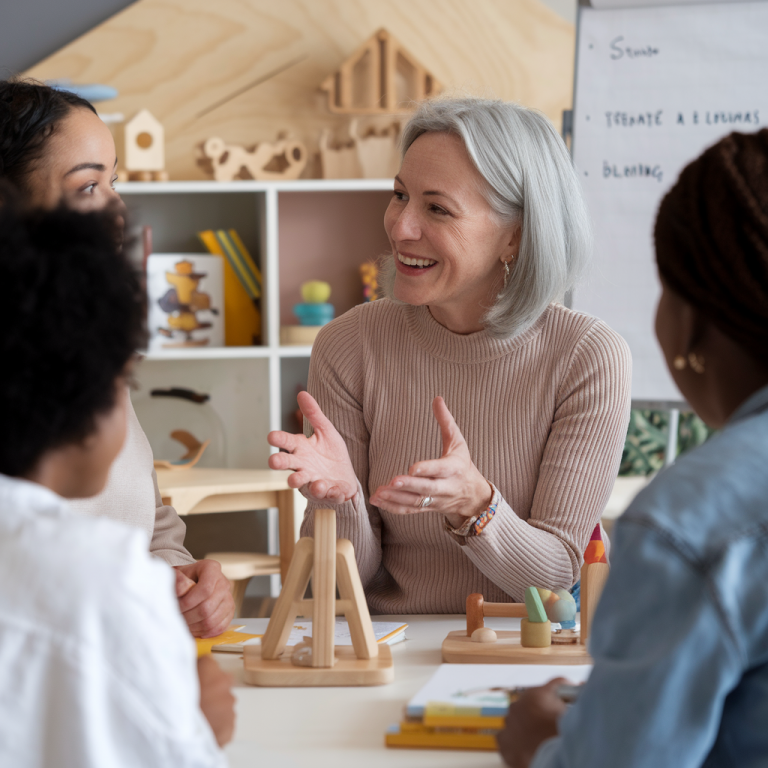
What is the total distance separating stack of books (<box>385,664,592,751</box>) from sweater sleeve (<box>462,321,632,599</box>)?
1.26 ft

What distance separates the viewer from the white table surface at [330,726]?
78cm

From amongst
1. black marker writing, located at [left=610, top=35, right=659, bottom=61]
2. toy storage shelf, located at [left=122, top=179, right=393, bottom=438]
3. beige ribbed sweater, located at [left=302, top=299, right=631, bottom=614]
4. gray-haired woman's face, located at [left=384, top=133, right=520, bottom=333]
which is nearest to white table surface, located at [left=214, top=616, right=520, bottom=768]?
beige ribbed sweater, located at [left=302, top=299, right=631, bottom=614]

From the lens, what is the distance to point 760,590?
57cm

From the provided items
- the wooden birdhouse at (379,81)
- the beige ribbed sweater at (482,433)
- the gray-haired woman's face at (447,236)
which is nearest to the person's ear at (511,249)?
the gray-haired woman's face at (447,236)

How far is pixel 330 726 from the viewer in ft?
2.77

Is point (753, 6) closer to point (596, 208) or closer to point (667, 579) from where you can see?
point (596, 208)

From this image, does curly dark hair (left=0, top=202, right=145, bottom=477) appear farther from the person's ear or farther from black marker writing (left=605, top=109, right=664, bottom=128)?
black marker writing (left=605, top=109, right=664, bottom=128)

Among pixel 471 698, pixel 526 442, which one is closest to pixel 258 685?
pixel 471 698

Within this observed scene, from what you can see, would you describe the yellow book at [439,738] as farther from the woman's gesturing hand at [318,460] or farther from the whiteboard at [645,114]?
the whiteboard at [645,114]

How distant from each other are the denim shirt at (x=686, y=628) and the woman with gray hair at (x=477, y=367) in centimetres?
69

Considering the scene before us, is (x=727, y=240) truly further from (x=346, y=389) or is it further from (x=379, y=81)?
(x=379, y=81)

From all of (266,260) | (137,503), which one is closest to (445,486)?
(137,503)

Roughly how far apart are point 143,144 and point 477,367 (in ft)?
5.29

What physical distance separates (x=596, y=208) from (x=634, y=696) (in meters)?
1.79
